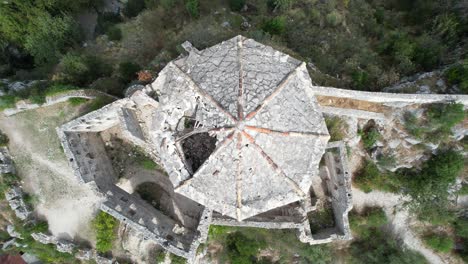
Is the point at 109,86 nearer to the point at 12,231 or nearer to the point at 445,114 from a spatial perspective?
the point at 12,231

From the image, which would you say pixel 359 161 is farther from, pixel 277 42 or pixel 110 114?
pixel 110 114

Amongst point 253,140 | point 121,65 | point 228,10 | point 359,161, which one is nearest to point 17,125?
point 121,65

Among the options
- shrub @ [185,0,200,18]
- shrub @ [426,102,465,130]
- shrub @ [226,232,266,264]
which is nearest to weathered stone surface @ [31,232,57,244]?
shrub @ [226,232,266,264]

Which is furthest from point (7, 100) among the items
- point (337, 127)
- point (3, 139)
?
point (337, 127)

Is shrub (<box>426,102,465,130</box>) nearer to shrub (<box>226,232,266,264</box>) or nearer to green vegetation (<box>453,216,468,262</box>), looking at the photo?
green vegetation (<box>453,216,468,262</box>)

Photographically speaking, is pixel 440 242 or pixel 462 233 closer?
pixel 462 233
